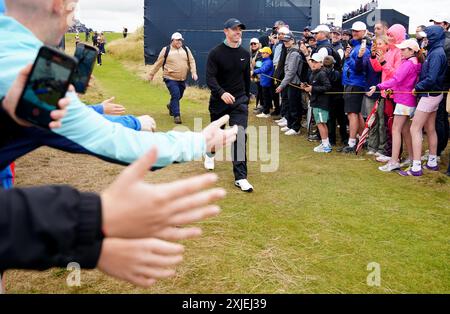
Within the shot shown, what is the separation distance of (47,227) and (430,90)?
6.56 meters

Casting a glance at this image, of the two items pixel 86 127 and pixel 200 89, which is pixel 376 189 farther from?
pixel 200 89

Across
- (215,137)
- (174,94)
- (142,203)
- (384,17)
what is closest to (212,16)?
(384,17)

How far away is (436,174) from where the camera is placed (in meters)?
6.73

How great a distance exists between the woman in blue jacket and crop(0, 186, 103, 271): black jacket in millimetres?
6331

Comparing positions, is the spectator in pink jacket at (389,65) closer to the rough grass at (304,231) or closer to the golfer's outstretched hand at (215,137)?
the rough grass at (304,231)

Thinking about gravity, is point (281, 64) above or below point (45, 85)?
above

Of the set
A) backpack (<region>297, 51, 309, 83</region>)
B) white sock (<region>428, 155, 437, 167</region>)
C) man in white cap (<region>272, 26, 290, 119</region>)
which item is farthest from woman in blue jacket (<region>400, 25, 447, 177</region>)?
man in white cap (<region>272, 26, 290, 119</region>)

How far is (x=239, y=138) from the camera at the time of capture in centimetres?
616

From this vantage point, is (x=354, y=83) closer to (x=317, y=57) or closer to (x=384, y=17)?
(x=317, y=57)

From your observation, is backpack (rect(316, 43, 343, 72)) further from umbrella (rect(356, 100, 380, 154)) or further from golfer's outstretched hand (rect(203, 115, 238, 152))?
golfer's outstretched hand (rect(203, 115, 238, 152))

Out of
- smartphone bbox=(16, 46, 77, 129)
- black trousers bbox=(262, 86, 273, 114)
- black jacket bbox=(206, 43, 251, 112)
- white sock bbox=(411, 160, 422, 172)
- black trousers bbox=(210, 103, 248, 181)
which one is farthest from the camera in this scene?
black trousers bbox=(262, 86, 273, 114)

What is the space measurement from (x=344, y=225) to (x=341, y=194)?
1.13 m

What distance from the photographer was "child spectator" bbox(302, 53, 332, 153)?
8273 millimetres
